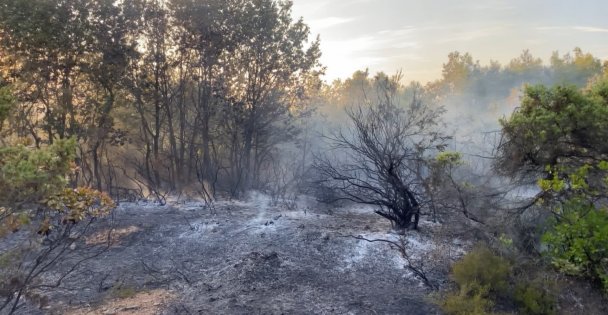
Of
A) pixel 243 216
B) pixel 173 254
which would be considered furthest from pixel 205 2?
pixel 173 254

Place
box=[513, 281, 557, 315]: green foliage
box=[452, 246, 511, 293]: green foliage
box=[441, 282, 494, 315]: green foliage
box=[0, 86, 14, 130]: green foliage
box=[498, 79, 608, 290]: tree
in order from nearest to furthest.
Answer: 1. box=[0, 86, 14, 130]: green foliage
2. box=[441, 282, 494, 315]: green foliage
3. box=[513, 281, 557, 315]: green foliage
4. box=[498, 79, 608, 290]: tree
5. box=[452, 246, 511, 293]: green foliage

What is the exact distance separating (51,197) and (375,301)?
4.74 metres

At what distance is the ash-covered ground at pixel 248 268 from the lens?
6977 mm

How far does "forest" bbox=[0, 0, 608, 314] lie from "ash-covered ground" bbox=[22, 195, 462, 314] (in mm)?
41

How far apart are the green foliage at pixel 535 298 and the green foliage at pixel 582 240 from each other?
54cm

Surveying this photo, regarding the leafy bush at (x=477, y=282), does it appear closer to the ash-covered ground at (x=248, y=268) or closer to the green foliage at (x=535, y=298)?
the green foliage at (x=535, y=298)

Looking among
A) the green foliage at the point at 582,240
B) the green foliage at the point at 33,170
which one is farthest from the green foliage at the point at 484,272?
the green foliage at the point at 33,170

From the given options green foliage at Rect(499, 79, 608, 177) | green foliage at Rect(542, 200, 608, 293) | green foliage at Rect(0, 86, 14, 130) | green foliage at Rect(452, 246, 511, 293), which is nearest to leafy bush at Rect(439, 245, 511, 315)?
green foliage at Rect(452, 246, 511, 293)

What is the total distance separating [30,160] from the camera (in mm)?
4195

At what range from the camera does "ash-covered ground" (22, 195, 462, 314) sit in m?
6.98

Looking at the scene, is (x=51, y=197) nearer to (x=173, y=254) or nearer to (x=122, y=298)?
Result: (x=122, y=298)

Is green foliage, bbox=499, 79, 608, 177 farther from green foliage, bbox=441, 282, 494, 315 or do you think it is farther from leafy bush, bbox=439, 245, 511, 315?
green foliage, bbox=441, 282, 494, 315

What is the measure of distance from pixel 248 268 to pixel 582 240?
5.36 meters

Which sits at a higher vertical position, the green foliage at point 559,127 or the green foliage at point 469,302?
the green foliage at point 559,127
